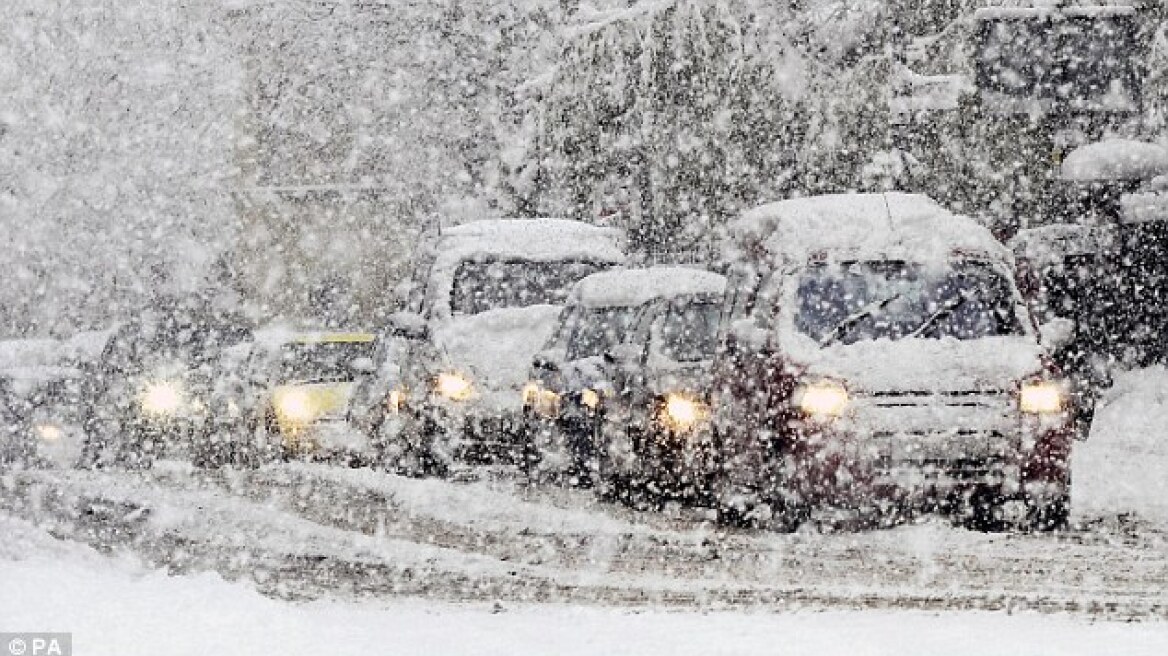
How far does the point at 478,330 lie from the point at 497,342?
0.20 meters

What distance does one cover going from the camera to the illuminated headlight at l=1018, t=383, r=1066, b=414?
1149 cm

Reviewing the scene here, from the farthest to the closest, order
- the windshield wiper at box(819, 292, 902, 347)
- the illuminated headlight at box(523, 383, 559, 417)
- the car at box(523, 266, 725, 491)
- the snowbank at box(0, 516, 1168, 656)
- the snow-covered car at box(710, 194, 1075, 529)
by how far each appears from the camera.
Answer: the illuminated headlight at box(523, 383, 559, 417), the car at box(523, 266, 725, 491), the windshield wiper at box(819, 292, 902, 347), the snow-covered car at box(710, 194, 1075, 529), the snowbank at box(0, 516, 1168, 656)

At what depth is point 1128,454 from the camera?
16.2 m

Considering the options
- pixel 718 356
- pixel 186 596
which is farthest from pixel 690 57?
pixel 186 596

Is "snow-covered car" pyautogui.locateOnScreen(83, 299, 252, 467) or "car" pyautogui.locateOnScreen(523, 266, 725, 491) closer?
"car" pyautogui.locateOnScreen(523, 266, 725, 491)

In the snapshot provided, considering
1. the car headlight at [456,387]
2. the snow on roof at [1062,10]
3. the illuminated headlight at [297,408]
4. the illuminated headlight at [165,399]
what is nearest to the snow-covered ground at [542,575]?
the car headlight at [456,387]

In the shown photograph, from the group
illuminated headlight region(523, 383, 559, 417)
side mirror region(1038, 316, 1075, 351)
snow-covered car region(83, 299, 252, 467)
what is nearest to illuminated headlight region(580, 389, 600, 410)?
illuminated headlight region(523, 383, 559, 417)

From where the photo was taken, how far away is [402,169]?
3906 centimetres

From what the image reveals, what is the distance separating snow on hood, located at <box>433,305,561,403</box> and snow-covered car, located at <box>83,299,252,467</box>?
3.40 m

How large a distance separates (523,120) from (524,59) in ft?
29.0

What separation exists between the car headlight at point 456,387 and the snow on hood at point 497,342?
0.07 meters

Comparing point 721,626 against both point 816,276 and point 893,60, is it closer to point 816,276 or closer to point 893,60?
point 816,276

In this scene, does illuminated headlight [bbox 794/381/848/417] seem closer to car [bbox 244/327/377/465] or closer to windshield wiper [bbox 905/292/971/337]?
windshield wiper [bbox 905/292/971/337]

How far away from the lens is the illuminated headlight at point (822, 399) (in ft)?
37.2
